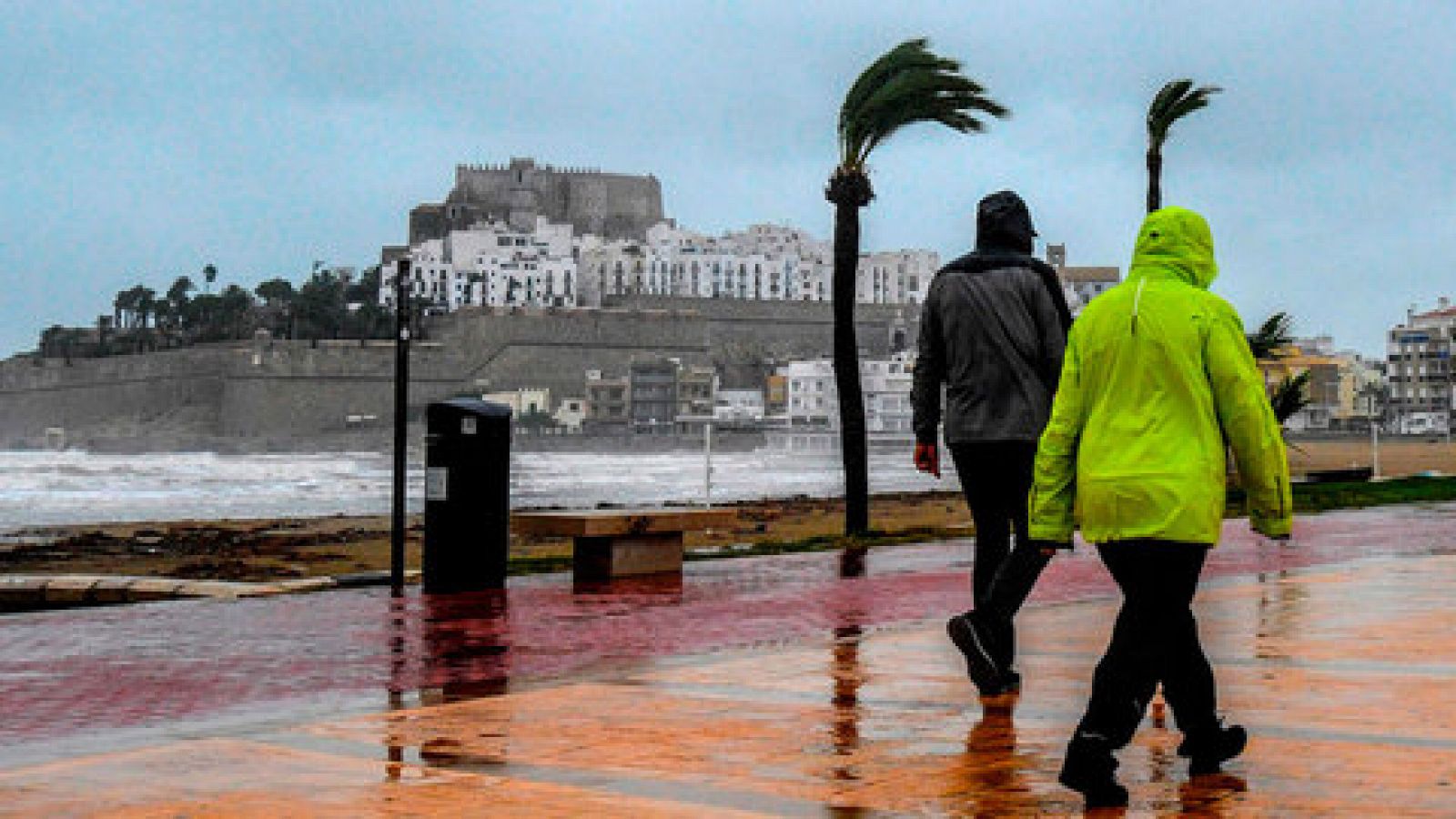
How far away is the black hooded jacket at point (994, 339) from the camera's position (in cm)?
693

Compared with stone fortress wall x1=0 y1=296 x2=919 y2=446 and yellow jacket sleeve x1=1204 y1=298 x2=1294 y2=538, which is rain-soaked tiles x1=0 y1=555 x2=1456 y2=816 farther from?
stone fortress wall x1=0 y1=296 x2=919 y2=446

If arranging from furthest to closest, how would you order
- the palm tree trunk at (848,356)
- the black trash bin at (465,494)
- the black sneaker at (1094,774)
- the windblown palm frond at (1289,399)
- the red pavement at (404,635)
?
the windblown palm frond at (1289,399) → the palm tree trunk at (848,356) → the black trash bin at (465,494) → the red pavement at (404,635) → the black sneaker at (1094,774)

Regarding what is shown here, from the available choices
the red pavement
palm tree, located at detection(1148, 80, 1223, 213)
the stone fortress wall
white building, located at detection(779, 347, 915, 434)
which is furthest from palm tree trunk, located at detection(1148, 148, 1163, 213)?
the stone fortress wall

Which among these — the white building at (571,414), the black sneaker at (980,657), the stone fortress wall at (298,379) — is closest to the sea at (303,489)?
the black sneaker at (980,657)

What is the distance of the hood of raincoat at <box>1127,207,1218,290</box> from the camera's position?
505 centimetres

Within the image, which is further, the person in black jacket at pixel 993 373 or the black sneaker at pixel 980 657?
the person in black jacket at pixel 993 373

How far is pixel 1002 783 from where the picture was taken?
201 inches

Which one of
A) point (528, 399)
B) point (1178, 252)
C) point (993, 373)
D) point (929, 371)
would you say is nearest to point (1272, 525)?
point (1178, 252)

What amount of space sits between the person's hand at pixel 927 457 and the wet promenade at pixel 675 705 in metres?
0.78

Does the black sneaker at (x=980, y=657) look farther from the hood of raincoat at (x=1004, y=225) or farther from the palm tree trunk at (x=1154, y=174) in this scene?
the palm tree trunk at (x=1154, y=174)

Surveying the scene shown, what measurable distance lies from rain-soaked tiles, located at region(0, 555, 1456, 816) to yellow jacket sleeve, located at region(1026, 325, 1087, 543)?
0.66 m

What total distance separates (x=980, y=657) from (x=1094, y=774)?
1.91 m

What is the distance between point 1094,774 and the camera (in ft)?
15.6

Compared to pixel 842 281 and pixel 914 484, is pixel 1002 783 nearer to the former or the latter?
pixel 842 281
